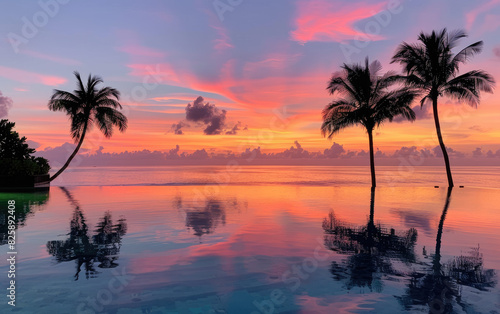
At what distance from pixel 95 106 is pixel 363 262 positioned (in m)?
30.4

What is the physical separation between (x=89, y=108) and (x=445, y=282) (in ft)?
104

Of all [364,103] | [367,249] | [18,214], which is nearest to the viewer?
[367,249]

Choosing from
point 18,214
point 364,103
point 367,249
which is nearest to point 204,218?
point 367,249

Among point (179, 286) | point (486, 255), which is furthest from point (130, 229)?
point (486, 255)

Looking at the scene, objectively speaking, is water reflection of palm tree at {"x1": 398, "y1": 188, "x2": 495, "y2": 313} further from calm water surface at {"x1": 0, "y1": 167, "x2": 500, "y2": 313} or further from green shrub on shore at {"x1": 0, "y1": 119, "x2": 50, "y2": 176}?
green shrub on shore at {"x1": 0, "y1": 119, "x2": 50, "y2": 176}

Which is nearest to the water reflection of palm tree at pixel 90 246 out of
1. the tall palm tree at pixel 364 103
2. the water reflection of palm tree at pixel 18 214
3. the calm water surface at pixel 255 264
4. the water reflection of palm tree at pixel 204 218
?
the calm water surface at pixel 255 264

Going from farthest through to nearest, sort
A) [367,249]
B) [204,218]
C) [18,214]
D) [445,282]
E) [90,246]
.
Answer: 1. [18,214]
2. [204,218]
3. [90,246]
4. [367,249]
5. [445,282]

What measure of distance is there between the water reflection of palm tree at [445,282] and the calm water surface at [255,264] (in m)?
0.02

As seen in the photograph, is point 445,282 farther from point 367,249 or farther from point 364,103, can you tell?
point 364,103

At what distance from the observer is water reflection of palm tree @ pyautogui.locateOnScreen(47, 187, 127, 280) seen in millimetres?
7090

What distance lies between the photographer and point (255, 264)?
7.00 metres

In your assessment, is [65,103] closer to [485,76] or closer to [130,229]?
[130,229]

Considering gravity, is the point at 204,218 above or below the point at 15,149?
below

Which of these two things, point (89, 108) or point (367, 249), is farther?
point (89, 108)
